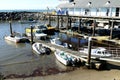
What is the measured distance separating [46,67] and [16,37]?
60.2ft

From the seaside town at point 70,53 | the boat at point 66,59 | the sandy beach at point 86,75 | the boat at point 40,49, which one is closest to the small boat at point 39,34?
the seaside town at point 70,53

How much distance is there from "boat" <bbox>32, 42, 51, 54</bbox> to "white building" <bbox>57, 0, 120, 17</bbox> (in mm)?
13607

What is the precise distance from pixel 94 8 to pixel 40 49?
49.8 feet

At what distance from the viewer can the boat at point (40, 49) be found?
37.8 m

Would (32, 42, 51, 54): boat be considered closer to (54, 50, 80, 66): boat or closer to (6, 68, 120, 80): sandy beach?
(54, 50, 80, 66): boat

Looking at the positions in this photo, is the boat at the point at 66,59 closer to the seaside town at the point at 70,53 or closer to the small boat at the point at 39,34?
the seaside town at the point at 70,53

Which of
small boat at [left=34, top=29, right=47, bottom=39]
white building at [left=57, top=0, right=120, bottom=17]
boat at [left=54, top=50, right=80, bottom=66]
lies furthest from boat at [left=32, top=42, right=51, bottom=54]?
white building at [left=57, top=0, right=120, bottom=17]

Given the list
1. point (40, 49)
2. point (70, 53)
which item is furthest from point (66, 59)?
point (40, 49)

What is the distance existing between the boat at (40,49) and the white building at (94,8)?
13607mm

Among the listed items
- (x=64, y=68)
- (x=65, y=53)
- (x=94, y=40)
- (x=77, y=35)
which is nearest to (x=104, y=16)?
(x=94, y=40)

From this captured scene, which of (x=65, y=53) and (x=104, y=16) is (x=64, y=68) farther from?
(x=104, y=16)

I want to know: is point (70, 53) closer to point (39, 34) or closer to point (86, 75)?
point (86, 75)

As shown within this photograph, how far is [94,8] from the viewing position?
4566 cm

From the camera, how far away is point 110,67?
2973 cm
